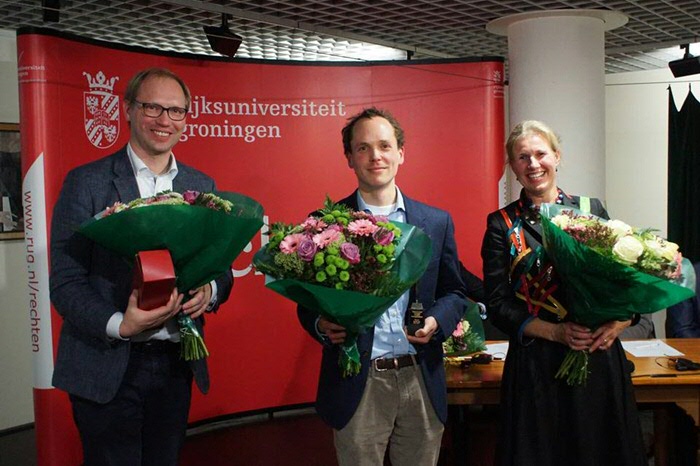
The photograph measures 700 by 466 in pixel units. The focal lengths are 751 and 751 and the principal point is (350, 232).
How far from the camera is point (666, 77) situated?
6.81 meters

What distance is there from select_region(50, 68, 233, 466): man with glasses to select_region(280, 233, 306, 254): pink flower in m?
0.28

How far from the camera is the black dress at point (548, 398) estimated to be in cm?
249

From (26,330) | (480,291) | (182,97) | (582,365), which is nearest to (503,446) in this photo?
(582,365)

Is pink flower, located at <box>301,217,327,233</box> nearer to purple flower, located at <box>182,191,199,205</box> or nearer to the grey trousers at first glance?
purple flower, located at <box>182,191,199,205</box>

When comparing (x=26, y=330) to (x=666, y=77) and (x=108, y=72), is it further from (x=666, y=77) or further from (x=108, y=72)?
(x=666, y=77)

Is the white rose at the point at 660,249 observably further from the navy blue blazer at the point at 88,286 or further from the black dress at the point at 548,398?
the navy blue blazer at the point at 88,286

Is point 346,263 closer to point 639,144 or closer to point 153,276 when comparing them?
point 153,276

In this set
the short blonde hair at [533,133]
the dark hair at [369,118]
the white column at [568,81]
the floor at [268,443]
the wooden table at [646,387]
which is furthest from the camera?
the white column at [568,81]

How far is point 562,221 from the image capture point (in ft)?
7.47

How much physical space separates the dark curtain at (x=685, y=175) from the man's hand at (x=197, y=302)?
530cm

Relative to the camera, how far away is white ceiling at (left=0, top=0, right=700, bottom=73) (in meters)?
4.64

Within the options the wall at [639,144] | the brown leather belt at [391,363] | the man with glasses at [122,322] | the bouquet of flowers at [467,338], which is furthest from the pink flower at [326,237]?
the wall at [639,144]

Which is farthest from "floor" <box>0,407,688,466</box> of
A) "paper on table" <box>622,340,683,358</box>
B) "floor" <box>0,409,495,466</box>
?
"paper on table" <box>622,340,683,358</box>

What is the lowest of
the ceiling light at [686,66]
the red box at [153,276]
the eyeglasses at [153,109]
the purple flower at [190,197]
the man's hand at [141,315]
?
the man's hand at [141,315]
